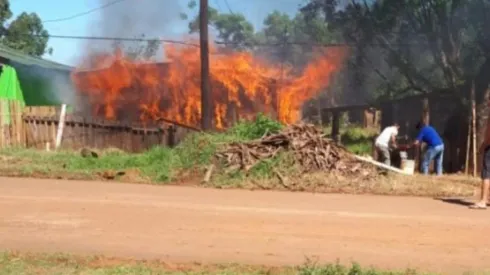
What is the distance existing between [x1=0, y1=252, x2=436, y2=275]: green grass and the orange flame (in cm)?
2063

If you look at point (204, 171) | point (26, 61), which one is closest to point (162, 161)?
point (204, 171)

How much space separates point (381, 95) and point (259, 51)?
29.5 ft

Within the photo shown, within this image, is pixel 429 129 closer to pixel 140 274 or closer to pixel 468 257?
pixel 468 257

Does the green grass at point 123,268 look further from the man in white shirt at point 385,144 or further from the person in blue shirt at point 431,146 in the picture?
the man in white shirt at point 385,144

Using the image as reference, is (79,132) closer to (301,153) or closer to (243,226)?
(301,153)

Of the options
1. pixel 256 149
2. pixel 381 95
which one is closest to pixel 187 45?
pixel 381 95

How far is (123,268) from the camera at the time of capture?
6746 mm

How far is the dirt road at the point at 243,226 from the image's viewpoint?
781 cm

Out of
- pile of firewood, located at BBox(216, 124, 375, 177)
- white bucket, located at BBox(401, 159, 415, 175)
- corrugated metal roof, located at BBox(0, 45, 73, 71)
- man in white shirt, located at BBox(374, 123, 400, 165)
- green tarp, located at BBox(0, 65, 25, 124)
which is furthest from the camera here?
corrugated metal roof, located at BBox(0, 45, 73, 71)

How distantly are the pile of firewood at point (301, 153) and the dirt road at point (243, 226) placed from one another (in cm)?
137

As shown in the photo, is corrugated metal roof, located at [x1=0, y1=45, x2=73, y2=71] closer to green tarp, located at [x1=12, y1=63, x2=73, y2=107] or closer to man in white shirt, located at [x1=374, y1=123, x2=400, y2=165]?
green tarp, located at [x1=12, y1=63, x2=73, y2=107]

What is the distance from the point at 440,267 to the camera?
7379mm

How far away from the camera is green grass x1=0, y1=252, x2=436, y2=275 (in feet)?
21.6

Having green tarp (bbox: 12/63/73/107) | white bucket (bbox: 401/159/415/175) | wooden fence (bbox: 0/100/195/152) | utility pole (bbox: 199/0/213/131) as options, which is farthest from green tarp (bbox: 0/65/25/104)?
white bucket (bbox: 401/159/415/175)
